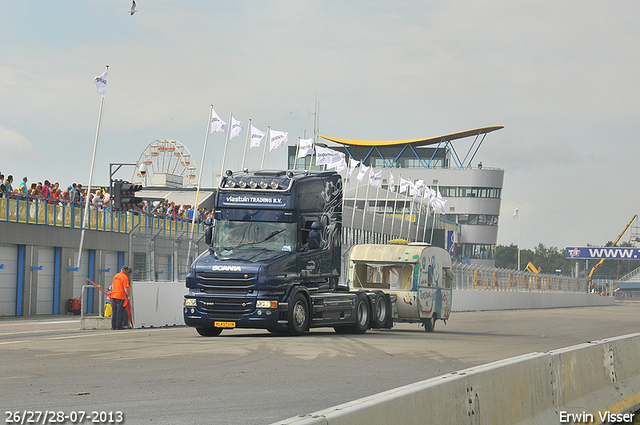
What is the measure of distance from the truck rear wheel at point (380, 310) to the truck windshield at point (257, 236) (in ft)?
14.5

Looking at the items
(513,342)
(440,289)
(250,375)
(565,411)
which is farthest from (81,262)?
(565,411)

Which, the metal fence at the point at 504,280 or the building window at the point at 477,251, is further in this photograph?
the building window at the point at 477,251

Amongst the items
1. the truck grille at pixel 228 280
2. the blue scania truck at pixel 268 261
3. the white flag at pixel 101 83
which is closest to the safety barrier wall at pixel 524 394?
the blue scania truck at pixel 268 261

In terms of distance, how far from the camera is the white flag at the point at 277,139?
5031 cm

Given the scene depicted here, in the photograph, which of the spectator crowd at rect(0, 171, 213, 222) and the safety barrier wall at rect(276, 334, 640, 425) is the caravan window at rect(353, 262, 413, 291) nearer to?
the spectator crowd at rect(0, 171, 213, 222)

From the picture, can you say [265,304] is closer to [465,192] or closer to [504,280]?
[504,280]

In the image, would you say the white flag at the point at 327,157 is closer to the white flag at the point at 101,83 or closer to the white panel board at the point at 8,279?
the white flag at the point at 101,83

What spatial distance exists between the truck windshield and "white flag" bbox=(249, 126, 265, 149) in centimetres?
2747

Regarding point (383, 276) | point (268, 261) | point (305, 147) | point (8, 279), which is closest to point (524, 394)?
point (268, 261)

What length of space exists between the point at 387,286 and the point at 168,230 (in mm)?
7291

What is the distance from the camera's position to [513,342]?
21688 millimetres

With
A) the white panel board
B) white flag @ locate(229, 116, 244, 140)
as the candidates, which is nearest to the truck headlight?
the white panel board

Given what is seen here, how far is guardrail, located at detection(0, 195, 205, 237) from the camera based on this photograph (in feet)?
117

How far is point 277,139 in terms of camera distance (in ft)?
166
